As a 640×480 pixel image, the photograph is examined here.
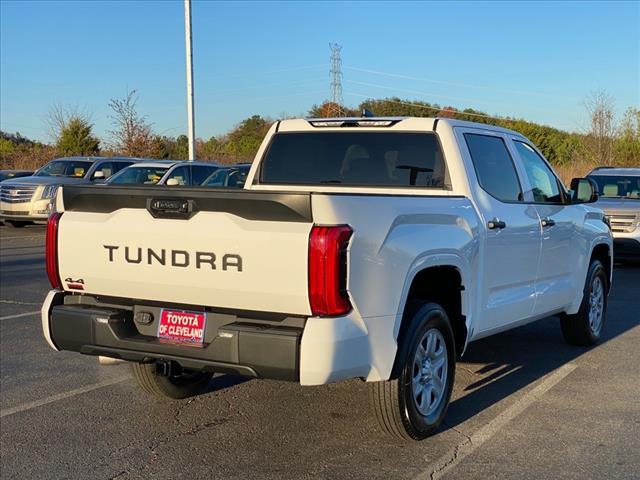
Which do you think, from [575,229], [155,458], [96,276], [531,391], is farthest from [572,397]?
[96,276]

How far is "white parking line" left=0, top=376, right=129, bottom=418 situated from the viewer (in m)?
5.24

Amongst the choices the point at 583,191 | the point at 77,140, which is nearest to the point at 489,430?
the point at 583,191

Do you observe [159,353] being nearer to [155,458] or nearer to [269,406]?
[155,458]

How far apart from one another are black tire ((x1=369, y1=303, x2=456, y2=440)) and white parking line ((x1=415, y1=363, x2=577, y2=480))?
0.25 meters

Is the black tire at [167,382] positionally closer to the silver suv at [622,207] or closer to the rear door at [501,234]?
the rear door at [501,234]

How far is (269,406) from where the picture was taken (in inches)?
211

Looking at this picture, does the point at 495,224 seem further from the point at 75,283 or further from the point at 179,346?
the point at 75,283

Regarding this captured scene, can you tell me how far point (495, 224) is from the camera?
524 centimetres

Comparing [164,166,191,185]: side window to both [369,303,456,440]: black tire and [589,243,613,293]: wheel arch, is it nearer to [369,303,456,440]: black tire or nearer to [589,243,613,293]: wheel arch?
[589,243,613,293]: wheel arch

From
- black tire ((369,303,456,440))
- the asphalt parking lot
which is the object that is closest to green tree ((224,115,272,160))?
the asphalt parking lot

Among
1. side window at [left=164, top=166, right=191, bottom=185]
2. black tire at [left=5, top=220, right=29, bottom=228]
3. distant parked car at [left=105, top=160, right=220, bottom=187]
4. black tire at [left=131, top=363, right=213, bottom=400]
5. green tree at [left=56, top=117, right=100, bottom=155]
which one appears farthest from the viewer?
green tree at [left=56, top=117, right=100, bottom=155]

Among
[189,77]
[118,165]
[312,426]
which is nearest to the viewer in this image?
[312,426]

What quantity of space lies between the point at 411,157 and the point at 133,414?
2.71 meters

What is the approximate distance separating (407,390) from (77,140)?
3593 centimetres
